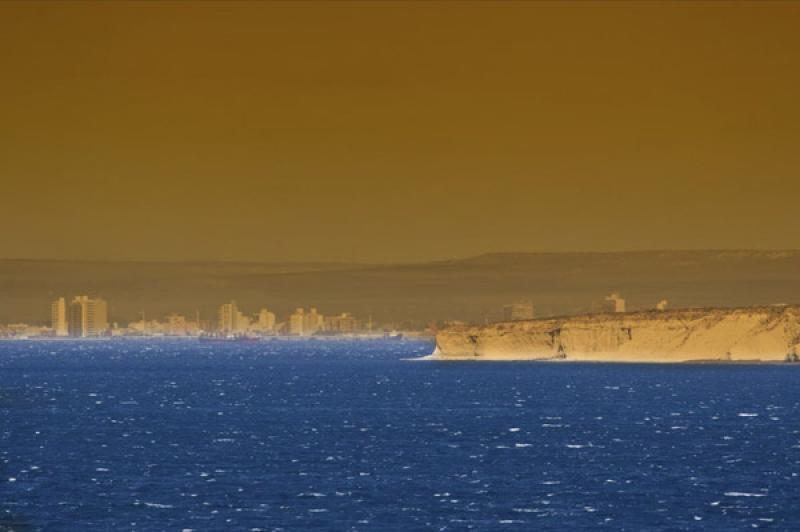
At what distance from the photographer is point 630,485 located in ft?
237

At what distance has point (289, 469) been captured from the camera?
258 ft

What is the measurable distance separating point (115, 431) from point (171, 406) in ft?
88.2

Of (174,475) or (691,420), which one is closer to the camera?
(174,475)

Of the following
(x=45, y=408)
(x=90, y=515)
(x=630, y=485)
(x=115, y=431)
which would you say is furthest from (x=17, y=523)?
(x=45, y=408)

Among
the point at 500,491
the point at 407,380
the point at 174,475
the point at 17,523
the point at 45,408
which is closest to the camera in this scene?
the point at 17,523

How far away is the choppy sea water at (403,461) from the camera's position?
62.8 metres

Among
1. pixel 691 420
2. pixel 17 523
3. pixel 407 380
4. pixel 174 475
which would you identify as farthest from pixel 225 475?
pixel 407 380

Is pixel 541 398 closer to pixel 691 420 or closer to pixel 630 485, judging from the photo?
pixel 691 420

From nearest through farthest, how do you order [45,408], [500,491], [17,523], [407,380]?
1. [17,523]
2. [500,491]
3. [45,408]
4. [407,380]

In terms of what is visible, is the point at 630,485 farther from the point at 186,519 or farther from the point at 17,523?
the point at 17,523

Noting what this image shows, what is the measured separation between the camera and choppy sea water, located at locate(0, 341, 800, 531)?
62.8 metres

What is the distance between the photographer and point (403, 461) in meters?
82.3

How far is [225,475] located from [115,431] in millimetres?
28810

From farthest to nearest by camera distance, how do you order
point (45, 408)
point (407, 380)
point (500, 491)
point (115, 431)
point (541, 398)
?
1. point (407, 380)
2. point (541, 398)
3. point (45, 408)
4. point (115, 431)
5. point (500, 491)
